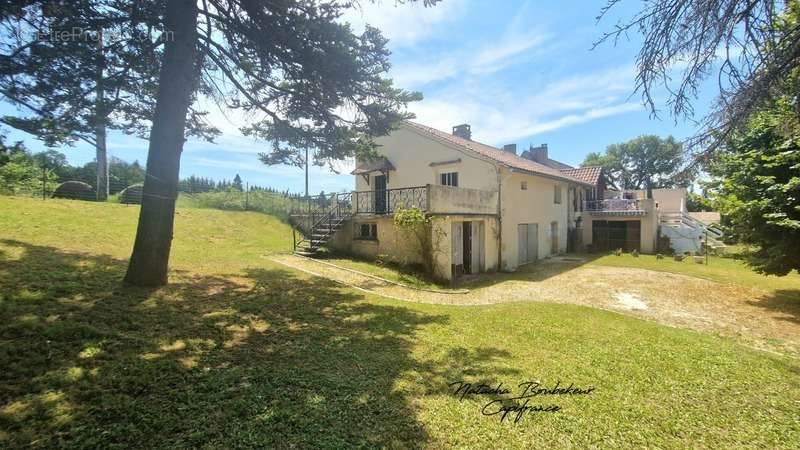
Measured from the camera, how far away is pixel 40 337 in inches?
165

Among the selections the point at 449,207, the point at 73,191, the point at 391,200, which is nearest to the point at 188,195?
the point at 73,191

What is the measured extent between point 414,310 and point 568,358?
351cm

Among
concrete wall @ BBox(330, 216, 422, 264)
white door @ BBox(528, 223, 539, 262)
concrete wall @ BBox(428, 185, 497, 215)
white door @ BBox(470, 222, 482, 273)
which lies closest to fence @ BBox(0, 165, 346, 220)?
concrete wall @ BBox(330, 216, 422, 264)

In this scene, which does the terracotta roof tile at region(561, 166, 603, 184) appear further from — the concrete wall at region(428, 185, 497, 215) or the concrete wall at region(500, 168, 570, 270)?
the concrete wall at region(428, 185, 497, 215)

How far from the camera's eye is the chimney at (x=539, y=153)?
2731 centimetres

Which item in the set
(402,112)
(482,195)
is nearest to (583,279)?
(482,195)

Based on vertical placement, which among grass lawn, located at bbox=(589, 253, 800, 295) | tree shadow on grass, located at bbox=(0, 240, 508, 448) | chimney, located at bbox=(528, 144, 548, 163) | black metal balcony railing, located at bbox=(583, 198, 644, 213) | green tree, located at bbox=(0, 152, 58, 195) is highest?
chimney, located at bbox=(528, 144, 548, 163)

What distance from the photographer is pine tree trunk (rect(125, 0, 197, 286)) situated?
6648 mm

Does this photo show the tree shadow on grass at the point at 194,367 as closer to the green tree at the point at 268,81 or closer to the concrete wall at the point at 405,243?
the green tree at the point at 268,81

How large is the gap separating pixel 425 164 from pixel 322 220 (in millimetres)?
5701

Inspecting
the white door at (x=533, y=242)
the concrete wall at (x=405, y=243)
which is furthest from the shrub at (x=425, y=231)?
the white door at (x=533, y=242)

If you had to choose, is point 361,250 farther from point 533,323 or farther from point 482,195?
point 533,323

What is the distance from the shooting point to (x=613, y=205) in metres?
24.1

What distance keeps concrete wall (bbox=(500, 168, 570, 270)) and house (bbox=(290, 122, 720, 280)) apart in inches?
1.8
